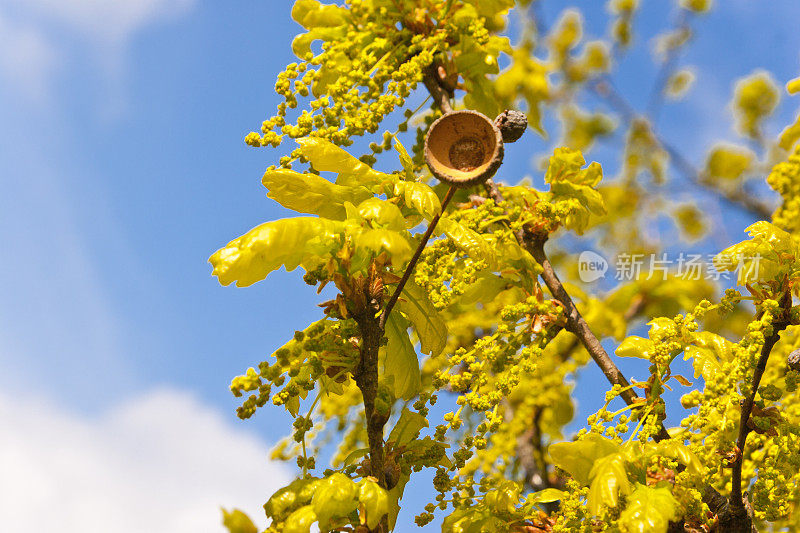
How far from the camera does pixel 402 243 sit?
1538mm

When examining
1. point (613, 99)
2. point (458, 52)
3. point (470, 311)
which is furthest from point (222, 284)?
point (613, 99)

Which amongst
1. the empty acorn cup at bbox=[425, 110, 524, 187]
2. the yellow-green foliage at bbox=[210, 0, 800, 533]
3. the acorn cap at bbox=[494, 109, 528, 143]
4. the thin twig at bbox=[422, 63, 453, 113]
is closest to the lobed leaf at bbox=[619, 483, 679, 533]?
the yellow-green foliage at bbox=[210, 0, 800, 533]

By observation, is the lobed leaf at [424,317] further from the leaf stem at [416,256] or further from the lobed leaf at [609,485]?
the lobed leaf at [609,485]

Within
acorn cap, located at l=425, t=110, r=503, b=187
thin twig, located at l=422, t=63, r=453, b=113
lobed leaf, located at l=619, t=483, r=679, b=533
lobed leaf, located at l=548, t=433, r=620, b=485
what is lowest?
lobed leaf, located at l=619, t=483, r=679, b=533

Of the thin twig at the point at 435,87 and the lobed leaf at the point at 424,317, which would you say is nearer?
the lobed leaf at the point at 424,317

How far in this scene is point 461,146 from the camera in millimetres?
1723

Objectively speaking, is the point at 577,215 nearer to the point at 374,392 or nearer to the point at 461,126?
the point at 461,126

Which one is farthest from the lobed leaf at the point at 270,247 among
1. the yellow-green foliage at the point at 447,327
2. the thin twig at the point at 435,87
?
the thin twig at the point at 435,87

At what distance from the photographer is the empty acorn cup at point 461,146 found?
5.50 ft

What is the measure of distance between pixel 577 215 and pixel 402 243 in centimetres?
110

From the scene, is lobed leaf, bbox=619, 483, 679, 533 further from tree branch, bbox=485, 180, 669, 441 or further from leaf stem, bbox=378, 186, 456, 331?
leaf stem, bbox=378, 186, 456, 331

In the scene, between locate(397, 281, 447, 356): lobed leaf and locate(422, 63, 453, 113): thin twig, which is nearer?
locate(397, 281, 447, 356): lobed leaf

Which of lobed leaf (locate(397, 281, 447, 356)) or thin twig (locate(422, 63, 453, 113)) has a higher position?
thin twig (locate(422, 63, 453, 113))

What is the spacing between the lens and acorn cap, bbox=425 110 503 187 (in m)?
1.68
